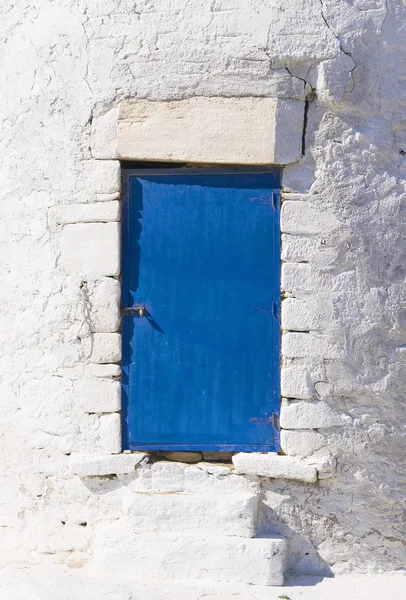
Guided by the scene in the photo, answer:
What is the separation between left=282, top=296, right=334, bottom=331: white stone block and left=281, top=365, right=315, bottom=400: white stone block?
0.81 feet

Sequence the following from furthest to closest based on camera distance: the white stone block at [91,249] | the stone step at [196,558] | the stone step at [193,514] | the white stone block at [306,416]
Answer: the white stone block at [91,249] < the white stone block at [306,416] < the stone step at [193,514] < the stone step at [196,558]

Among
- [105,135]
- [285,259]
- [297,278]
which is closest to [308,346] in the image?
[297,278]

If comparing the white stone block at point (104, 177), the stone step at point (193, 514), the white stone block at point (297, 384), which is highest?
the white stone block at point (104, 177)

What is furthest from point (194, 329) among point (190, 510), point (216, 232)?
point (190, 510)

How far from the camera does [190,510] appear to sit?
4914 mm

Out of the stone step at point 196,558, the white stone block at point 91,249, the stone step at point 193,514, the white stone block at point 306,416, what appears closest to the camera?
the stone step at point 196,558

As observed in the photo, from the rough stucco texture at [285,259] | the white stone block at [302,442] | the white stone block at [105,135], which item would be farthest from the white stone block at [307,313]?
the white stone block at [105,135]

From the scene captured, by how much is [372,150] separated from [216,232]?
1038 mm

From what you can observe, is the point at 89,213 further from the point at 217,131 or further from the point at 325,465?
the point at 325,465

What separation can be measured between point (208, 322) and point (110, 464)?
1.00 metres

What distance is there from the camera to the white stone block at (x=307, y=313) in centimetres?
501

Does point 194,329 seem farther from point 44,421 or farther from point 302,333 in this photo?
point 44,421

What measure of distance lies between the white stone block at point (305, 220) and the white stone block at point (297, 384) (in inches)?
31.4

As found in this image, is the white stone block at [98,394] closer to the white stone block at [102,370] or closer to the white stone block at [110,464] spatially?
the white stone block at [102,370]
